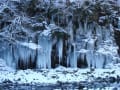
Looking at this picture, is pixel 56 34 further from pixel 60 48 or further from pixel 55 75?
pixel 55 75

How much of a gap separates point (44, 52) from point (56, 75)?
190cm

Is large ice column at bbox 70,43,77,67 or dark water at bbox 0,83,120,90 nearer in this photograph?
dark water at bbox 0,83,120,90

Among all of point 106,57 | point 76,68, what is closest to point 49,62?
point 76,68

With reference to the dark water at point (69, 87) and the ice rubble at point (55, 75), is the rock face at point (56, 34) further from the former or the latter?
the dark water at point (69, 87)

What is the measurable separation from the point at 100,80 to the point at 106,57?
2.67 metres

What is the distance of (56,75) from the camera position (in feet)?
62.6

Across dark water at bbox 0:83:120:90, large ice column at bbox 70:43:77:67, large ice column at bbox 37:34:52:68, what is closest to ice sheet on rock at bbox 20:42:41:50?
large ice column at bbox 37:34:52:68

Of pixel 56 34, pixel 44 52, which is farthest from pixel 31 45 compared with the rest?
pixel 56 34

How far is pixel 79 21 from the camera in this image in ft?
72.0

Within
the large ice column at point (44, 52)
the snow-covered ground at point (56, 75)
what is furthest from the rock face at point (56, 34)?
the snow-covered ground at point (56, 75)

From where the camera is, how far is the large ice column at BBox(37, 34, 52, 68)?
20.5 metres

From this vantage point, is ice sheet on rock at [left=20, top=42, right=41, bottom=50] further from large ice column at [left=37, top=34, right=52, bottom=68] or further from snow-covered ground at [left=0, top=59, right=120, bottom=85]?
snow-covered ground at [left=0, top=59, right=120, bottom=85]

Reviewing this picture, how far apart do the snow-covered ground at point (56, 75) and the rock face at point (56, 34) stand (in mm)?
522

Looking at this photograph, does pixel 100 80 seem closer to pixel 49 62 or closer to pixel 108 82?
pixel 108 82
